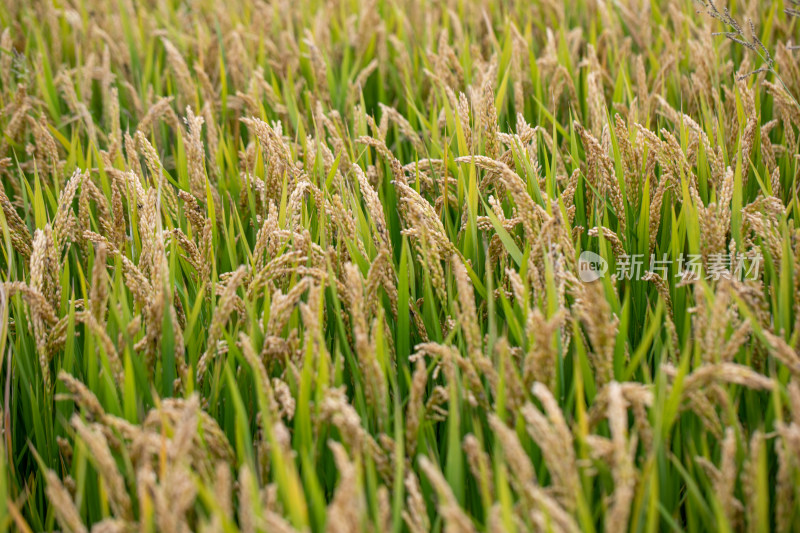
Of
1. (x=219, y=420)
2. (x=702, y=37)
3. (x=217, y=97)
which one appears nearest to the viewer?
(x=219, y=420)

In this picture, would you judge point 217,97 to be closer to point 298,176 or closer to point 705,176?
point 298,176

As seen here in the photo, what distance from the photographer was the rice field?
118 cm

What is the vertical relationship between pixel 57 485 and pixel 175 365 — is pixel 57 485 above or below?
below

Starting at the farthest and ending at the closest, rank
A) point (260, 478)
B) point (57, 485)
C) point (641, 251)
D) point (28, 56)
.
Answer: point (28, 56), point (641, 251), point (260, 478), point (57, 485)

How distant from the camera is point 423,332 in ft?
5.62

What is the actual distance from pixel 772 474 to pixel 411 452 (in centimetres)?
71

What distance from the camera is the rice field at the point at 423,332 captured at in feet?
3.88

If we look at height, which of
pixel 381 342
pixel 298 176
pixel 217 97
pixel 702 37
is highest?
pixel 702 37

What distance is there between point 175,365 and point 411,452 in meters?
0.59

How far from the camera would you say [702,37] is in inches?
103

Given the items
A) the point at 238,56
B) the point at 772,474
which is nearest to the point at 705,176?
the point at 772,474

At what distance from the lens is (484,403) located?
143 cm

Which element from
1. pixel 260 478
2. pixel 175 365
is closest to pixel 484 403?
pixel 260 478

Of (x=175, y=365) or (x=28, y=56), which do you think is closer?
(x=175, y=365)
